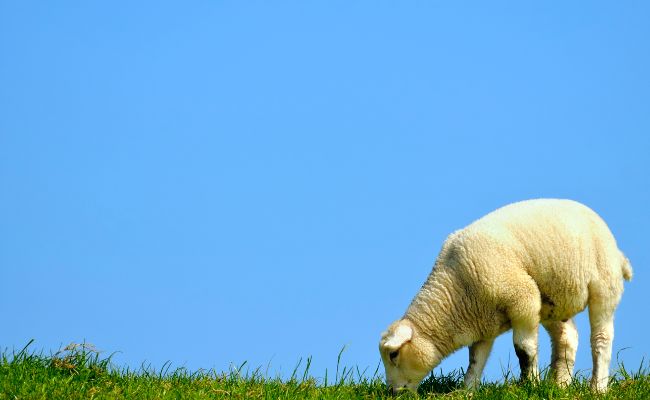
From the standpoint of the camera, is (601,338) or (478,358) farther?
(478,358)

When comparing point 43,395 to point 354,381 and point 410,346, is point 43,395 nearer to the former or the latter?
point 354,381

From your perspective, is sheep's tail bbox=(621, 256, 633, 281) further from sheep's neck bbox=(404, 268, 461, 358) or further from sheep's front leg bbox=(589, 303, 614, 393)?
sheep's neck bbox=(404, 268, 461, 358)

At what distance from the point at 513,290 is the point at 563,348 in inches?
66.2

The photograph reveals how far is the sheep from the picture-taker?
9.94 meters

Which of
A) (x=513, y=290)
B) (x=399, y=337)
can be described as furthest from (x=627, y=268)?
(x=399, y=337)

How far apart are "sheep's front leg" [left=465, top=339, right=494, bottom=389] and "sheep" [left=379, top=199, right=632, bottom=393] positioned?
0.01 m

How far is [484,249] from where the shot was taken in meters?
10.0

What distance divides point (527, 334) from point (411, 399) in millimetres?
1633

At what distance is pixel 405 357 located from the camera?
10.2 m

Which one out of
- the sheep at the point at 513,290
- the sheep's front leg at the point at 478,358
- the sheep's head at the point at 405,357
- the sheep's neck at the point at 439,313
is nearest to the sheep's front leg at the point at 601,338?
the sheep at the point at 513,290

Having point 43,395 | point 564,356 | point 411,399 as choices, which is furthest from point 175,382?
point 564,356

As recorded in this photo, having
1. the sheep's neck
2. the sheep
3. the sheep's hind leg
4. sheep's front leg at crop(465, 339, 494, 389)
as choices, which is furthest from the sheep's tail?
the sheep's neck

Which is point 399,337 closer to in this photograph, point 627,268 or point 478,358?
point 478,358

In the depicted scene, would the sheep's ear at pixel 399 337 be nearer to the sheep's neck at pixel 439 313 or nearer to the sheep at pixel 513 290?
the sheep at pixel 513 290
